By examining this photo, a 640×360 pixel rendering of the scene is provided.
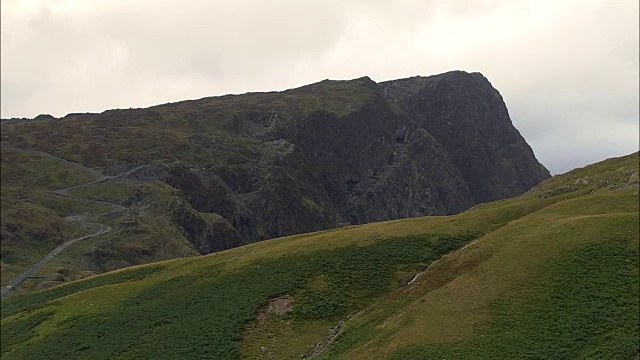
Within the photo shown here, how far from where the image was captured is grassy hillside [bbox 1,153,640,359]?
138ft

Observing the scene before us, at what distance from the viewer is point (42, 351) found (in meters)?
63.5

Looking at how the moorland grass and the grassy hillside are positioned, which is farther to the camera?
the moorland grass

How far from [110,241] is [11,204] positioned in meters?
46.6

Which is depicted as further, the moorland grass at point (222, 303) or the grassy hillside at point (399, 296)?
the moorland grass at point (222, 303)

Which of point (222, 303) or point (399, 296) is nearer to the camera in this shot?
point (399, 296)

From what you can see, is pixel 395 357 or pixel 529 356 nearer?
pixel 529 356

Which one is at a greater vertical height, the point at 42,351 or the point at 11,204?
the point at 11,204

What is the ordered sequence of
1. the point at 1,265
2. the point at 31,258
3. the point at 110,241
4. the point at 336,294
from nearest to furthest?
the point at 336,294 < the point at 1,265 < the point at 31,258 < the point at 110,241

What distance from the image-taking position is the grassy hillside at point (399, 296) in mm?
42188

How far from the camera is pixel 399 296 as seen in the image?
2143 inches

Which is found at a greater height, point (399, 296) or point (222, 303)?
point (399, 296)

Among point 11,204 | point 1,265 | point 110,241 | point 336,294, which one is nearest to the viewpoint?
point 336,294

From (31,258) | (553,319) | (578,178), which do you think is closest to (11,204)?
(31,258)

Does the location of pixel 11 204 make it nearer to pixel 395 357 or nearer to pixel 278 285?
pixel 278 285
